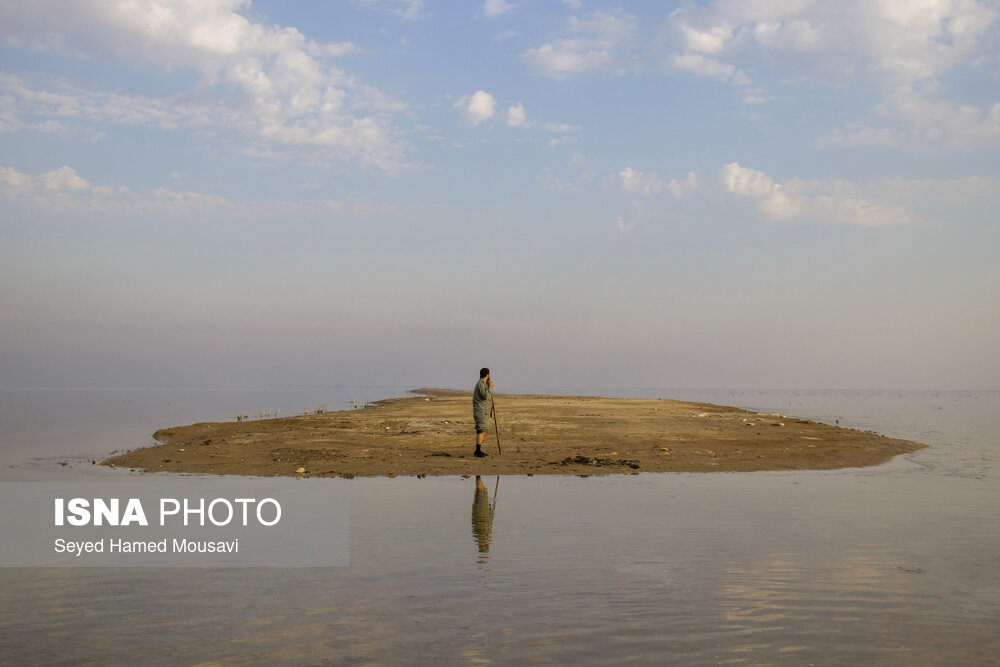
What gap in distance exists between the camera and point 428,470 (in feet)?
55.6

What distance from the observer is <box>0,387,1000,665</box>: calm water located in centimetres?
605

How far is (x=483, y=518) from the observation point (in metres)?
11.5

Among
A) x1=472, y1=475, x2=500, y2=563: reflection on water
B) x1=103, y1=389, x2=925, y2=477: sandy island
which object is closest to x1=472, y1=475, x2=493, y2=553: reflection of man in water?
x1=472, y1=475, x2=500, y2=563: reflection on water

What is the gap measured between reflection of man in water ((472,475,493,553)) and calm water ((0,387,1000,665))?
5 cm

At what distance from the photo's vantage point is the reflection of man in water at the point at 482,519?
988 cm

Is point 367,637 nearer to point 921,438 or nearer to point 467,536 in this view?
point 467,536

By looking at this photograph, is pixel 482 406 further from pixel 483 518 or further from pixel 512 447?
pixel 483 518

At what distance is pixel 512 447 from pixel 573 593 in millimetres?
13856

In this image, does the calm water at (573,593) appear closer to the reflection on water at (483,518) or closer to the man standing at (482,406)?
the reflection on water at (483,518)

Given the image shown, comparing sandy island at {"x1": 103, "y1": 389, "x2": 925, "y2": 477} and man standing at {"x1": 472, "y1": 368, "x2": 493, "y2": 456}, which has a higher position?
man standing at {"x1": 472, "y1": 368, "x2": 493, "y2": 456}

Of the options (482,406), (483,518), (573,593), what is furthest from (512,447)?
(573,593)

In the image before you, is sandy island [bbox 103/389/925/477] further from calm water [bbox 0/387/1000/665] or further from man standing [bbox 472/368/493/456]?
calm water [bbox 0/387/1000/665]

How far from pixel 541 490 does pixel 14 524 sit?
8.61m

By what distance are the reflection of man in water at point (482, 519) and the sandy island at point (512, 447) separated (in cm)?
327
